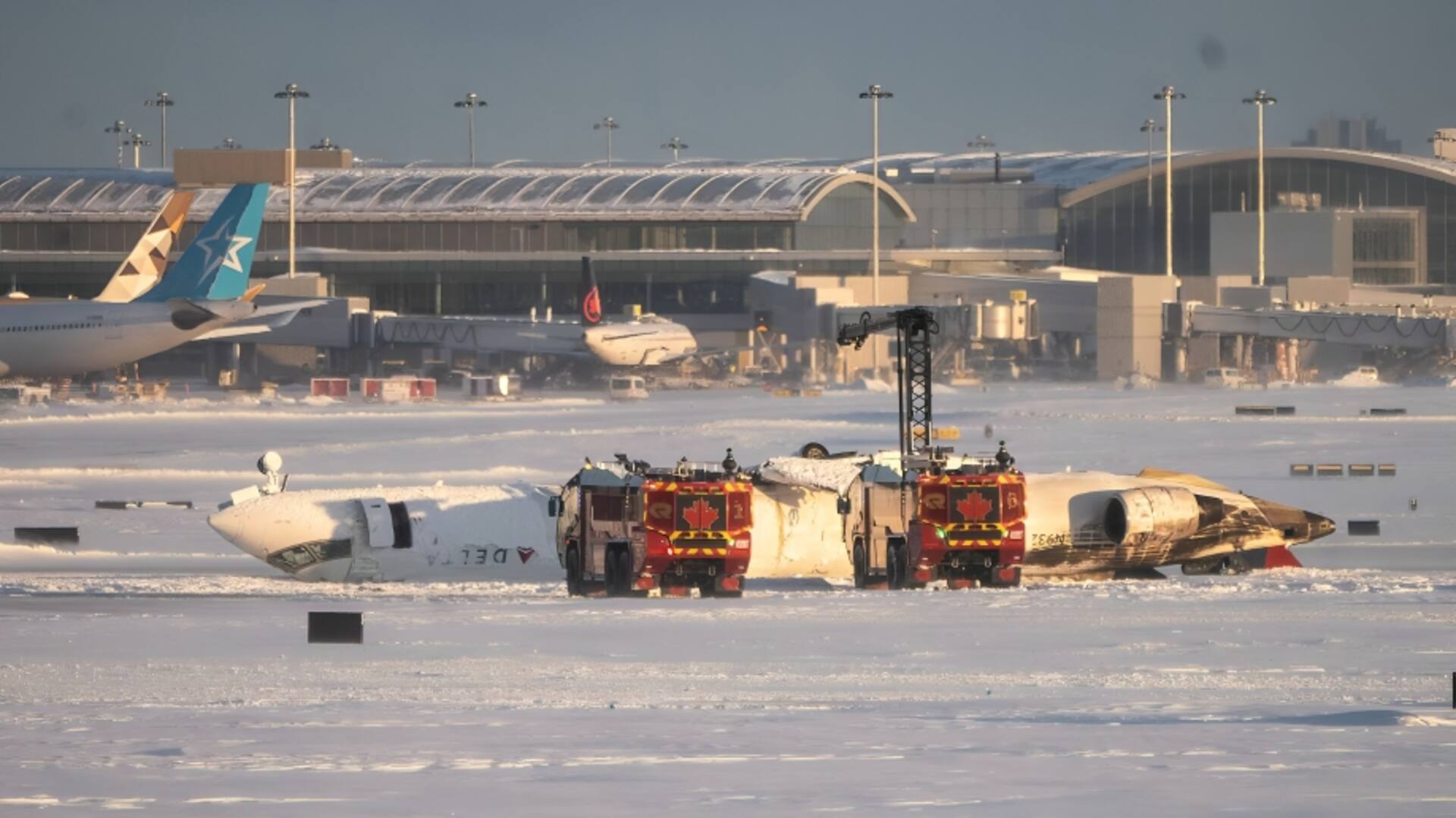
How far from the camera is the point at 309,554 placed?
45625 millimetres

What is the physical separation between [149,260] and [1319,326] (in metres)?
61.4

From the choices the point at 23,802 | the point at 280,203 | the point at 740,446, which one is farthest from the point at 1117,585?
the point at 280,203

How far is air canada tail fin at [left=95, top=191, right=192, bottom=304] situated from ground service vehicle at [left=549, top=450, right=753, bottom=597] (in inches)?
2998

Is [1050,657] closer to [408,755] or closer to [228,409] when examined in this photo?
[408,755]

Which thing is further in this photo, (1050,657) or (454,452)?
(454,452)

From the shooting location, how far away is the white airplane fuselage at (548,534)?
45.3 metres

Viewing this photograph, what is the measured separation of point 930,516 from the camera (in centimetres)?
4219

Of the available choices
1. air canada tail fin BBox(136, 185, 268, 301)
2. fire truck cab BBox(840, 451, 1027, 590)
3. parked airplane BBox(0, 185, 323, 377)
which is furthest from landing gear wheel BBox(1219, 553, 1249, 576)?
air canada tail fin BBox(136, 185, 268, 301)

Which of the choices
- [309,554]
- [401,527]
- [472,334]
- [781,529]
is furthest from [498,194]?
[781,529]

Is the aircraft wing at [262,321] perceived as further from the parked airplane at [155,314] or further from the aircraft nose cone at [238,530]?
the aircraft nose cone at [238,530]

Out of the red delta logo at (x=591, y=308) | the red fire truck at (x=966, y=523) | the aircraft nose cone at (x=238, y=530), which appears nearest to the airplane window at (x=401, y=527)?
the aircraft nose cone at (x=238, y=530)

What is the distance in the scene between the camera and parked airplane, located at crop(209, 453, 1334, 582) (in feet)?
149

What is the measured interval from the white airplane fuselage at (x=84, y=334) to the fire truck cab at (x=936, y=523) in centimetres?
6229

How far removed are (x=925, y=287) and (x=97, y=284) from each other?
192 feet
